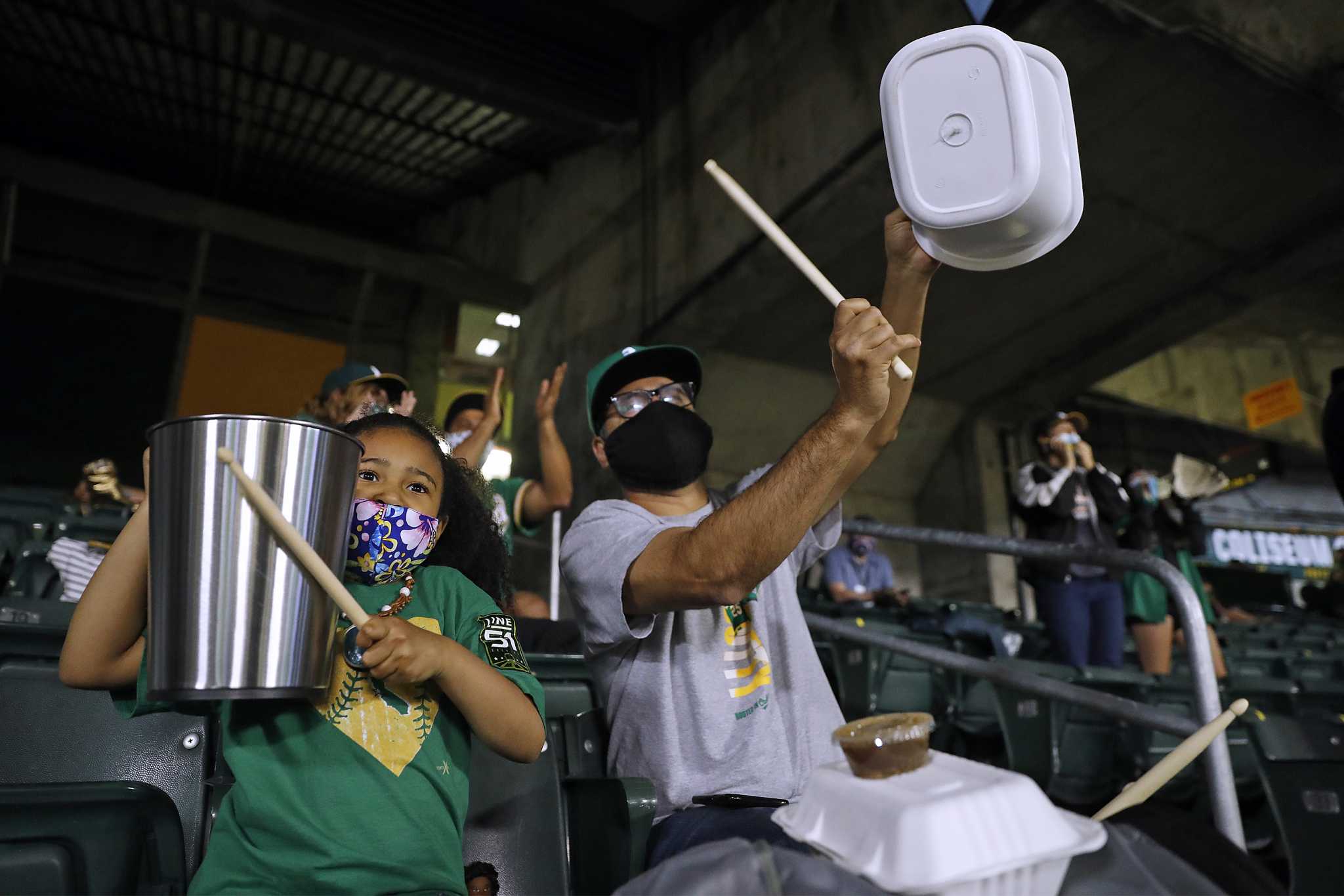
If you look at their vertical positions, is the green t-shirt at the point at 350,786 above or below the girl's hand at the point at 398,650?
below

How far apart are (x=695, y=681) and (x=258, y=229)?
897 cm

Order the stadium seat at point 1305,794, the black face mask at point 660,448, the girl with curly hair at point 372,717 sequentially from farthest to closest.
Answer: the stadium seat at point 1305,794 → the black face mask at point 660,448 → the girl with curly hair at point 372,717

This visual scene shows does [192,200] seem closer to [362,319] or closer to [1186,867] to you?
[362,319]

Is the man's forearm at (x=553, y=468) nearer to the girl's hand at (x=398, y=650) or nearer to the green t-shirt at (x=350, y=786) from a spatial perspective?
the green t-shirt at (x=350, y=786)

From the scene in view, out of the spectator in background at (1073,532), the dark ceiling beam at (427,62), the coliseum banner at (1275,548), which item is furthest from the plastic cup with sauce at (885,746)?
the coliseum banner at (1275,548)

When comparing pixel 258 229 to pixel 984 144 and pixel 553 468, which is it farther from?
pixel 984 144

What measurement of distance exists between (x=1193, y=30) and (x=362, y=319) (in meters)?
8.06

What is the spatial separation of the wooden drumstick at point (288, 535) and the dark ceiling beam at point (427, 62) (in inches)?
298

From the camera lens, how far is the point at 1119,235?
23.2 ft

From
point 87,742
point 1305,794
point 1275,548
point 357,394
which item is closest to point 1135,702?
point 1305,794

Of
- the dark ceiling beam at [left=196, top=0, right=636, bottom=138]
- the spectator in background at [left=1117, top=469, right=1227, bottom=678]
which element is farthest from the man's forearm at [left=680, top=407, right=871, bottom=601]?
the dark ceiling beam at [left=196, top=0, right=636, bottom=138]

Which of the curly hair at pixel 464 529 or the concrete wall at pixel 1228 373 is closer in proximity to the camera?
the curly hair at pixel 464 529

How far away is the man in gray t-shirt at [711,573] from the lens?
1.31 m

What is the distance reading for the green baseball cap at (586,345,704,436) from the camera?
1.82m
